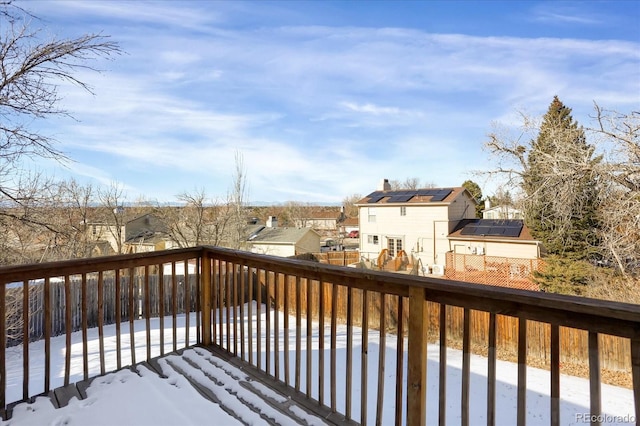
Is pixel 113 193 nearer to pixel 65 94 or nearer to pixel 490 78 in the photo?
pixel 65 94

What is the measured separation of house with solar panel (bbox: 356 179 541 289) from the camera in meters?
14.4

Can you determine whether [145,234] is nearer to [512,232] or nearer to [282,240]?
[282,240]

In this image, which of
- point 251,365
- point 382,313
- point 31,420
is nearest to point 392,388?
point 251,365

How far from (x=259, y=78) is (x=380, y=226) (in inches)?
460

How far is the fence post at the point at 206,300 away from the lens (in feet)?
10.1

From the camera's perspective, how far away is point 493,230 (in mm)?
15773

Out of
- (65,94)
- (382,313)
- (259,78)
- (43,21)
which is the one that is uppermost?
(259,78)

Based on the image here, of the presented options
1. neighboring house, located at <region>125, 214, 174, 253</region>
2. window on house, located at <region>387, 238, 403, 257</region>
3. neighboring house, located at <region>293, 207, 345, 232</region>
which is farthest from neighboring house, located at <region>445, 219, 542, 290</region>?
neighboring house, located at <region>293, 207, 345, 232</region>

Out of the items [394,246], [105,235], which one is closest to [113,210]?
[105,235]

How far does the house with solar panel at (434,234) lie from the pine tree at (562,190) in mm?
2233

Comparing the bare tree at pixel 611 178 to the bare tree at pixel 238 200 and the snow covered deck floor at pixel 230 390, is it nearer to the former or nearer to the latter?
the snow covered deck floor at pixel 230 390

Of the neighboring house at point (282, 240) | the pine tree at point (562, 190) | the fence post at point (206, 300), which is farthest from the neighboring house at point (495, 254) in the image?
the fence post at point (206, 300)

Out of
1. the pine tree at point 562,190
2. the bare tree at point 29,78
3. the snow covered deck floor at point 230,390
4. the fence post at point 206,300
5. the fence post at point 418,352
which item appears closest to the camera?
the fence post at point 418,352

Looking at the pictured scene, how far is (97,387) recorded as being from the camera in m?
2.31
